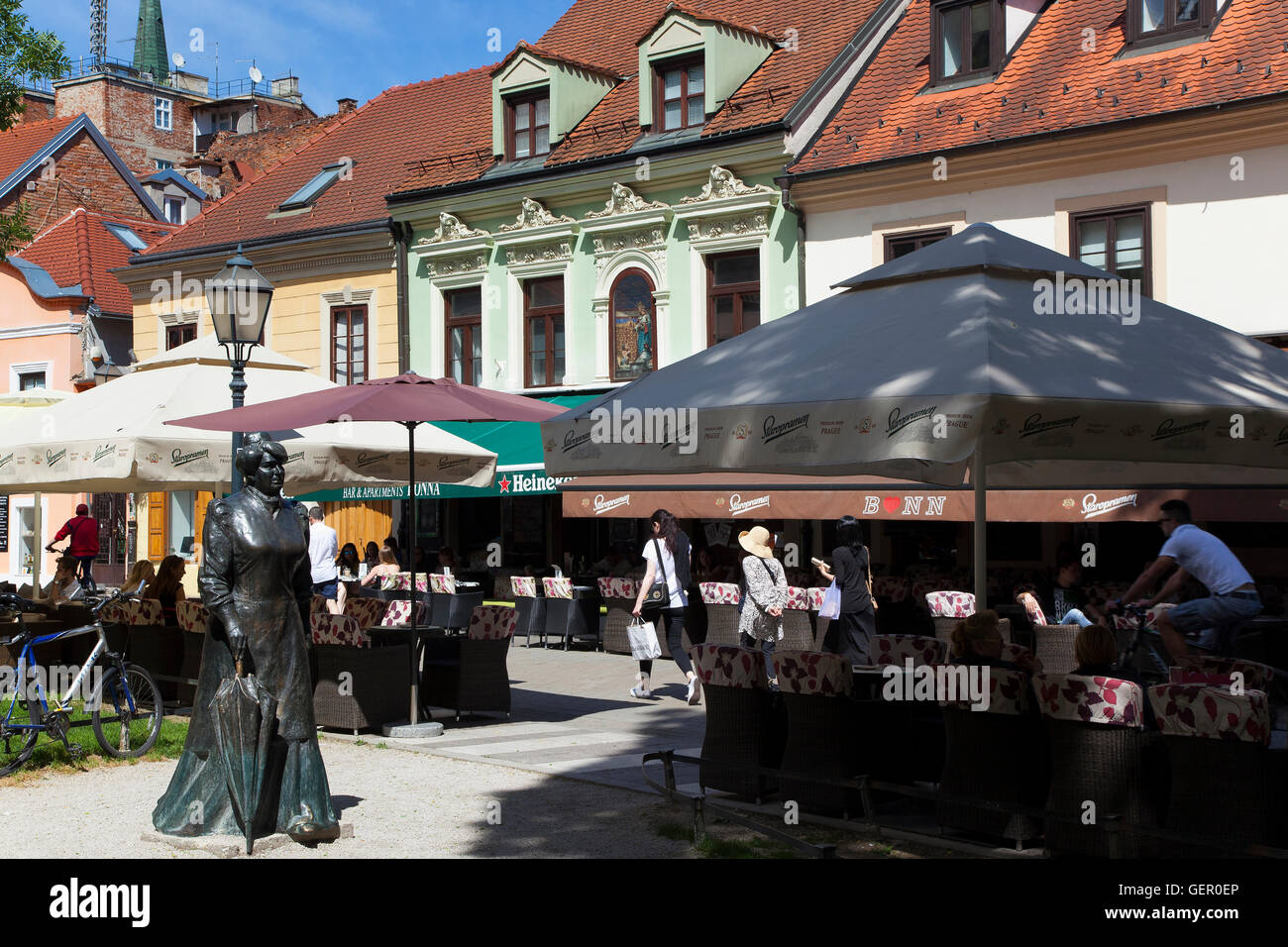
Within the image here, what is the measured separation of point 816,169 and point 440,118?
11612 millimetres

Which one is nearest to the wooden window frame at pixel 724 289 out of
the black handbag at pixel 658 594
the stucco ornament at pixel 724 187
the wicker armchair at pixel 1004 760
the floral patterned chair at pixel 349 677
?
the stucco ornament at pixel 724 187

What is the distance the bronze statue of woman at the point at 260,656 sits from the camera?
736 cm

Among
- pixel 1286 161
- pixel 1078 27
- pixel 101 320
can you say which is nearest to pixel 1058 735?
pixel 1286 161

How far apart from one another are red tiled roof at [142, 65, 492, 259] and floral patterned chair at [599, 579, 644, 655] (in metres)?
9.89

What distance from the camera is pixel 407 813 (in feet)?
27.9

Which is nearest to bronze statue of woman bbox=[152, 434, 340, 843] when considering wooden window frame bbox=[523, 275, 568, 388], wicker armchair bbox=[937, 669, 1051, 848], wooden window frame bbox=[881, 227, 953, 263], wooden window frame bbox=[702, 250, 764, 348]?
wicker armchair bbox=[937, 669, 1051, 848]

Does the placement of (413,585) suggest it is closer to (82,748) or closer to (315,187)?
(82,748)

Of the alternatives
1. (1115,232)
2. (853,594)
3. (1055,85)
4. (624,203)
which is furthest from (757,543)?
(624,203)

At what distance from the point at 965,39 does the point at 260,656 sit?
16.7 metres

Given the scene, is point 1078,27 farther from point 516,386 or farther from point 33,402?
point 33,402

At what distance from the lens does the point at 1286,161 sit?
55.9ft

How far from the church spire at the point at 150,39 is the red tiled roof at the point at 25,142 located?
55055 millimetres
